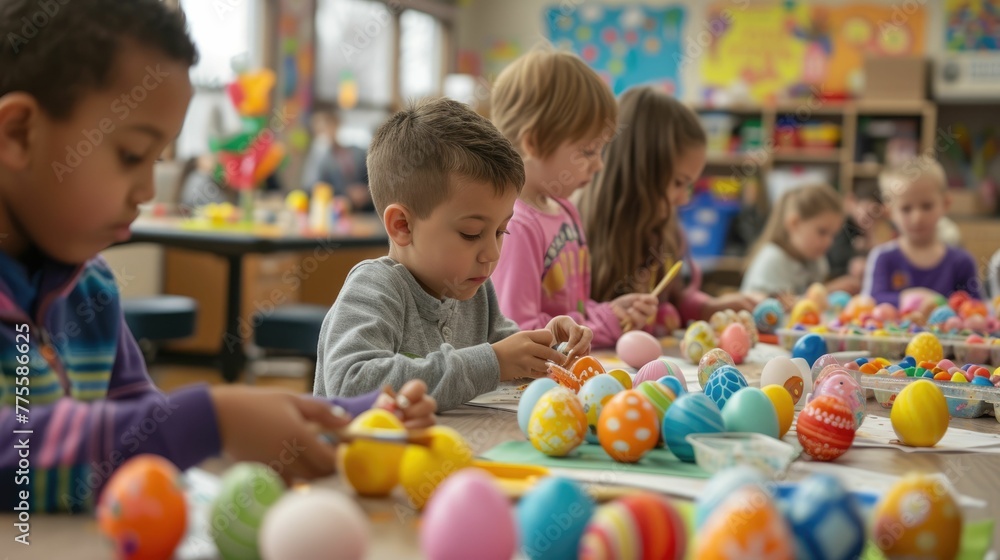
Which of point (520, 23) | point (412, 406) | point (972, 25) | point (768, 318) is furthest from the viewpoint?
point (520, 23)

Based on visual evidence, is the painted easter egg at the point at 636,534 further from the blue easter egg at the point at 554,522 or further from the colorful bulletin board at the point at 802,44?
the colorful bulletin board at the point at 802,44


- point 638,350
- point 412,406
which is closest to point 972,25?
point 638,350

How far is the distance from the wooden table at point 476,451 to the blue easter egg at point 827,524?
0.51ft

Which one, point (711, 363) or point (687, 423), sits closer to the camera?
point (687, 423)

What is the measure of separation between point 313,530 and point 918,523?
365 mm

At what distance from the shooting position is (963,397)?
3.89 feet

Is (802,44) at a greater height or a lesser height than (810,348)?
greater

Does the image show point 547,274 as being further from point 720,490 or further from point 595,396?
point 720,490

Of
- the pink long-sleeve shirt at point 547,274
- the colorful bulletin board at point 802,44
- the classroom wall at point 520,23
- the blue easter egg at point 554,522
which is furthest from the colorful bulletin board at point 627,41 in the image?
the blue easter egg at point 554,522

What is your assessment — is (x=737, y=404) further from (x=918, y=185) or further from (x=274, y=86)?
(x=274, y=86)

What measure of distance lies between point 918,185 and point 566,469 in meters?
2.55

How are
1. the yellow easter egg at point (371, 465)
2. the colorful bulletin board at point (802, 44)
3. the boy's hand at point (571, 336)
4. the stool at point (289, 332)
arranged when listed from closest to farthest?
the yellow easter egg at point (371, 465)
the boy's hand at point (571, 336)
the stool at point (289, 332)
the colorful bulletin board at point (802, 44)

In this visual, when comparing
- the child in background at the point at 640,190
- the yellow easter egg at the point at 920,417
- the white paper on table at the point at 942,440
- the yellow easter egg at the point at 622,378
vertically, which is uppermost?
the child in background at the point at 640,190

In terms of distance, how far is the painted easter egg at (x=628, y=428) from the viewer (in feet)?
2.80
